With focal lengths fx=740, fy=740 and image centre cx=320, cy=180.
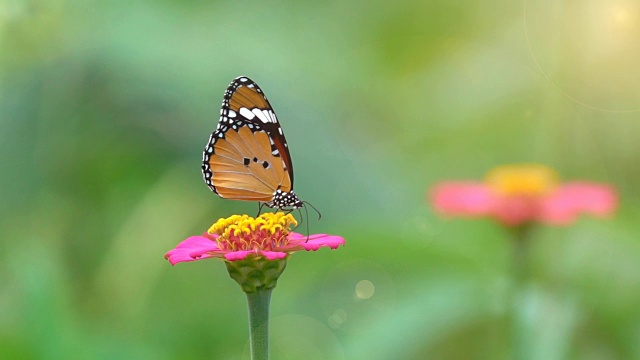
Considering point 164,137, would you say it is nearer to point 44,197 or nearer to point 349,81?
point 44,197

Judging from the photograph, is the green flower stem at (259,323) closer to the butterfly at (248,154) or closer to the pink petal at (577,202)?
the butterfly at (248,154)

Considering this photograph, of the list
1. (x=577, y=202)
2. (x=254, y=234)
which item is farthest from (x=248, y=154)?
(x=577, y=202)

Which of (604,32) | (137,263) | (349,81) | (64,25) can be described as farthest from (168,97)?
(604,32)

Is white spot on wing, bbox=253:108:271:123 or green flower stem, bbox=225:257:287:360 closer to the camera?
green flower stem, bbox=225:257:287:360

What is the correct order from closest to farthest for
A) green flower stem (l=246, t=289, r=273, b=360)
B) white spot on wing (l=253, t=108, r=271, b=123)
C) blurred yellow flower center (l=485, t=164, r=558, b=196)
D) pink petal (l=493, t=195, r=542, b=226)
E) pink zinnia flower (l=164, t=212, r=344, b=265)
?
green flower stem (l=246, t=289, r=273, b=360), pink zinnia flower (l=164, t=212, r=344, b=265), white spot on wing (l=253, t=108, r=271, b=123), pink petal (l=493, t=195, r=542, b=226), blurred yellow flower center (l=485, t=164, r=558, b=196)

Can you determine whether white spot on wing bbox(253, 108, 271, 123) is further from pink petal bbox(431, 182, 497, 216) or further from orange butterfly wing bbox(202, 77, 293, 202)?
pink petal bbox(431, 182, 497, 216)

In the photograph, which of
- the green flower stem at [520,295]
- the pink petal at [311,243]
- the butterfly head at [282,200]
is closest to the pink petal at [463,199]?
the green flower stem at [520,295]

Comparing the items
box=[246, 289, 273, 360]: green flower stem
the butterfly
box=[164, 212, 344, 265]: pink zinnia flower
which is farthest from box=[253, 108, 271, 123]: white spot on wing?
box=[246, 289, 273, 360]: green flower stem

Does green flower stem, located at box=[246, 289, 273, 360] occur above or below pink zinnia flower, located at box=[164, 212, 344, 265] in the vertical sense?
below
